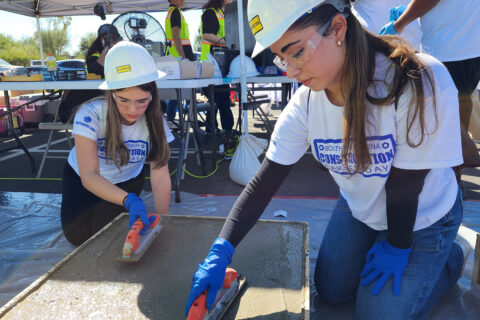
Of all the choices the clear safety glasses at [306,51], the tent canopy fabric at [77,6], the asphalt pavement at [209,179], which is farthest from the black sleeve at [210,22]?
the clear safety glasses at [306,51]

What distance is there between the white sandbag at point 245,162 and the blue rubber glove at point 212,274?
1.93 m

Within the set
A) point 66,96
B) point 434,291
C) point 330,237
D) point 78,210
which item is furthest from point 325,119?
point 66,96

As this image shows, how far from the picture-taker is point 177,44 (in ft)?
14.1

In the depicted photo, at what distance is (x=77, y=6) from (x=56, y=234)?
5.87 metres

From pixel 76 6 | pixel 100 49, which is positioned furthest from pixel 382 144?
pixel 76 6

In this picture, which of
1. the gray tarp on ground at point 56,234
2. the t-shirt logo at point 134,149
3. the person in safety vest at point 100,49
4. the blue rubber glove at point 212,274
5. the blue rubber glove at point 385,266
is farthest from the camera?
the person in safety vest at point 100,49

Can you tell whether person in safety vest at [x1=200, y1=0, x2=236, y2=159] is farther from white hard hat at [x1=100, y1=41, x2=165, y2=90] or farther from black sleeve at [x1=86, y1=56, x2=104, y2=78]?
white hard hat at [x1=100, y1=41, x2=165, y2=90]

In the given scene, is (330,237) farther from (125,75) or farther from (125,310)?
(125,75)

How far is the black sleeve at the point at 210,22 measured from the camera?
14.4ft

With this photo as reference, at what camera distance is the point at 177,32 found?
4.25m

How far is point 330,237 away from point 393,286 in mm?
376

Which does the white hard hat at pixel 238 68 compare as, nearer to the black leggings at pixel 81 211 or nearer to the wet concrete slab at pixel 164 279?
the black leggings at pixel 81 211

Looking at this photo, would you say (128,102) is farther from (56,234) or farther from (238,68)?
(238,68)

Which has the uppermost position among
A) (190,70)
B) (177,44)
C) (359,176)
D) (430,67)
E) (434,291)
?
(177,44)
